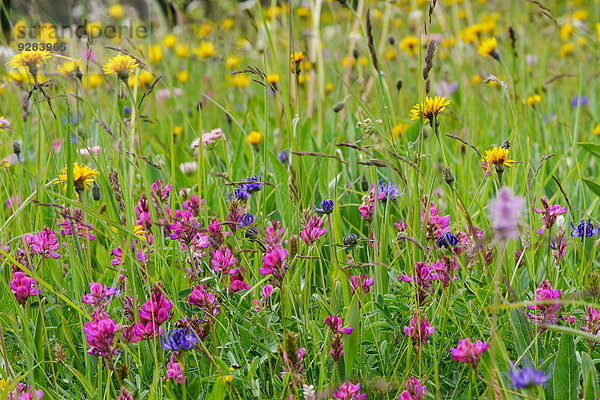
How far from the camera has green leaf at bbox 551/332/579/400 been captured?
103cm

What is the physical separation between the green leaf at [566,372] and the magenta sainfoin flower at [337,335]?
31cm

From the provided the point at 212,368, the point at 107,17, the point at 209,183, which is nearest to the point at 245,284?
the point at 212,368

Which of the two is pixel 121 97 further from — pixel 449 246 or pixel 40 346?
pixel 449 246

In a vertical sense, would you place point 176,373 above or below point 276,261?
below

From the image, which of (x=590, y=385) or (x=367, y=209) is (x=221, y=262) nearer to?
(x=367, y=209)

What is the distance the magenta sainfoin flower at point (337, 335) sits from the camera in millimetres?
1016

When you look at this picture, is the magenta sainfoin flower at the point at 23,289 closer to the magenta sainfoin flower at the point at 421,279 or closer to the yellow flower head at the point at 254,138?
the magenta sainfoin flower at the point at 421,279

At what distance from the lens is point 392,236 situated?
1.49 m

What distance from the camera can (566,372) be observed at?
1.04 m

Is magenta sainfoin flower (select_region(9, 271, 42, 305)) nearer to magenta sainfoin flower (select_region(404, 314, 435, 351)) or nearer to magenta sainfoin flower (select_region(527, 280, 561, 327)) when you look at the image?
magenta sainfoin flower (select_region(404, 314, 435, 351))

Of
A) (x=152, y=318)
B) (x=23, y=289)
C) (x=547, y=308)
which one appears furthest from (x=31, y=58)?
(x=547, y=308)

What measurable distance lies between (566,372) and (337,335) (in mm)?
341

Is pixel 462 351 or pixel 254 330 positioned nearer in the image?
pixel 462 351

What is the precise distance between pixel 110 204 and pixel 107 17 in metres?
3.83
